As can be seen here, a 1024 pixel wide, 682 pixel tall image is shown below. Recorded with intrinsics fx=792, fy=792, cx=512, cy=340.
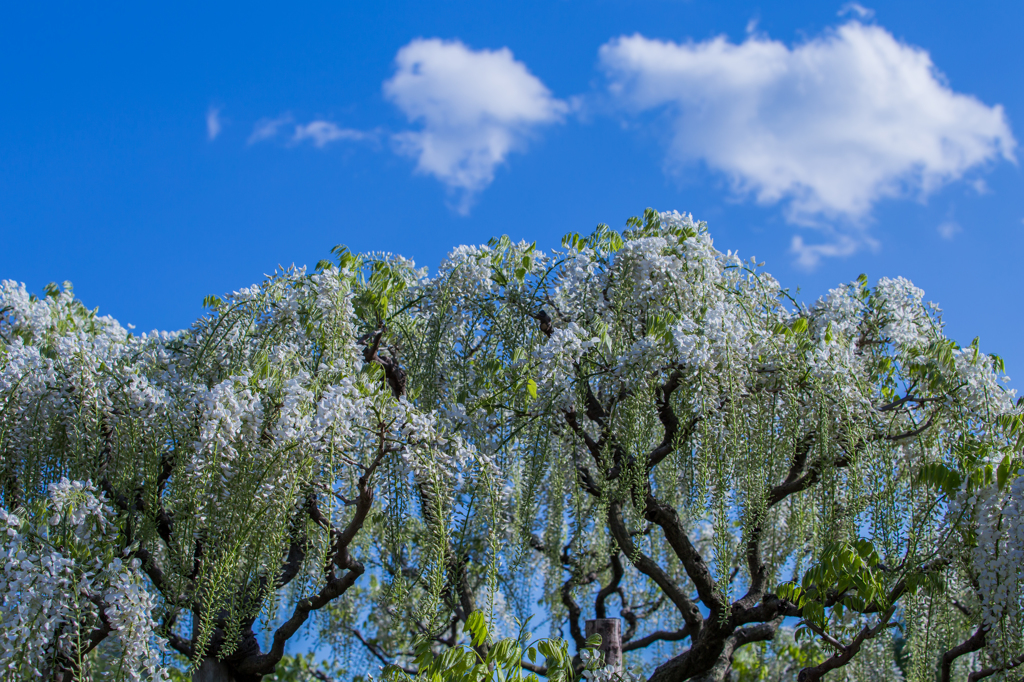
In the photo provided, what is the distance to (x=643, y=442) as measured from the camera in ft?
13.2

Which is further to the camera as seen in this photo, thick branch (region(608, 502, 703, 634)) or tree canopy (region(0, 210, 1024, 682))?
thick branch (region(608, 502, 703, 634))

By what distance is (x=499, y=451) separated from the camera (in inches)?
176

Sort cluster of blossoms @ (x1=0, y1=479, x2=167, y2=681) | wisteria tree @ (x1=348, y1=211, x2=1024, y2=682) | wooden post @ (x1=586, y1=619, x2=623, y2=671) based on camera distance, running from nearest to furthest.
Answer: cluster of blossoms @ (x1=0, y1=479, x2=167, y2=681)
wisteria tree @ (x1=348, y1=211, x2=1024, y2=682)
wooden post @ (x1=586, y1=619, x2=623, y2=671)

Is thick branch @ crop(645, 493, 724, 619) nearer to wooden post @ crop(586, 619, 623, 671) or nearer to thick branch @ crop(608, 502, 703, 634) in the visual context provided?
thick branch @ crop(608, 502, 703, 634)

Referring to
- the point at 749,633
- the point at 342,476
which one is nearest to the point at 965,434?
the point at 749,633

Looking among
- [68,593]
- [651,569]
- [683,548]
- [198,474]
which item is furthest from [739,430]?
[68,593]

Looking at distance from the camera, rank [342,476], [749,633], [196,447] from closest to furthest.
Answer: [196,447], [342,476], [749,633]

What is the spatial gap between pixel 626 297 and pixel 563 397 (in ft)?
2.44

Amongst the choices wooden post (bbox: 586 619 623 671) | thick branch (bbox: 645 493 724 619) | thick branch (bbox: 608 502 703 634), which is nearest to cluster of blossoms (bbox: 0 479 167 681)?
wooden post (bbox: 586 619 623 671)

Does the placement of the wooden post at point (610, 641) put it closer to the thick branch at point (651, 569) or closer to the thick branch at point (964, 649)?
the thick branch at point (651, 569)

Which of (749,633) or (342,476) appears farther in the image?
(749,633)

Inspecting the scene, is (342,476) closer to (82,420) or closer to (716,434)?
(82,420)

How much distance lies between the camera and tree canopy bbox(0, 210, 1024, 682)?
358 cm

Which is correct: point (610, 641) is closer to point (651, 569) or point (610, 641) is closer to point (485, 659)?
point (651, 569)
